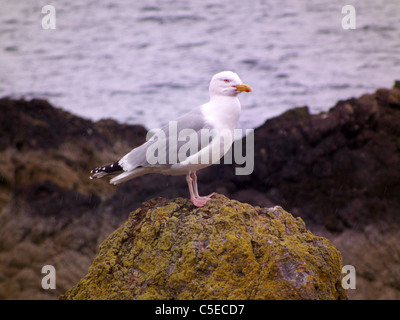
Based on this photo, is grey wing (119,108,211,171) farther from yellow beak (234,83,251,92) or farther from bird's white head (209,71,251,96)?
yellow beak (234,83,251,92)

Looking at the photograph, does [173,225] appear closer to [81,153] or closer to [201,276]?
[201,276]

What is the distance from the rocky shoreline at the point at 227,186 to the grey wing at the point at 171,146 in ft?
11.2

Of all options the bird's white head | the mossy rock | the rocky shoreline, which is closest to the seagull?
the bird's white head

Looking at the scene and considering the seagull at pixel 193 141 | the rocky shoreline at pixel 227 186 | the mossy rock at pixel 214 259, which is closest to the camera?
the mossy rock at pixel 214 259

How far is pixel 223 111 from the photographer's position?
4.68 meters

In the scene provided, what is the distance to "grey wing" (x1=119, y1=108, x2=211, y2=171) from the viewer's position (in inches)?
180

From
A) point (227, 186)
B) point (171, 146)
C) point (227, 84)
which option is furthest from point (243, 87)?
point (227, 186)

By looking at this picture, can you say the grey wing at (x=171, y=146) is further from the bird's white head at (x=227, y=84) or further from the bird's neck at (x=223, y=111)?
the bird's white head at (x=227, y=84)

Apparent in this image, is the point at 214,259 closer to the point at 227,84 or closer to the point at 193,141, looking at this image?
the point at 193,141

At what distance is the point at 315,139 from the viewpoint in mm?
8453

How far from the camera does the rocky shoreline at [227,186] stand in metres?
7.50

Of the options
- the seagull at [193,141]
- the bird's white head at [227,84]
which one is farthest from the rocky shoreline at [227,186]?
the bird's white head at [227,84]

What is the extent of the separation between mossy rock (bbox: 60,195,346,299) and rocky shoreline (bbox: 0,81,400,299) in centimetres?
346

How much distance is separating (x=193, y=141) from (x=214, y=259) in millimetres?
1206
